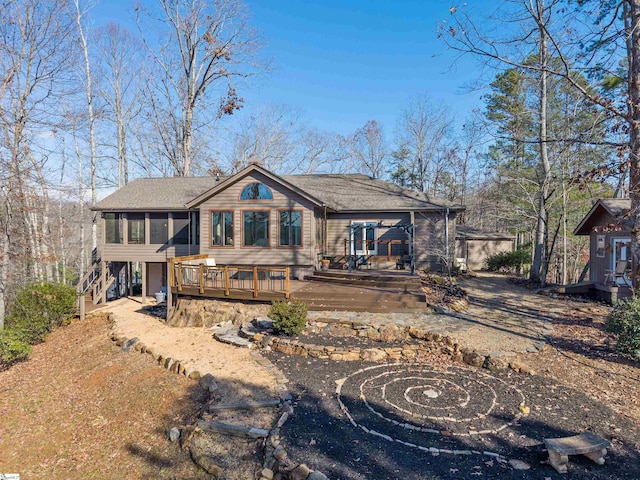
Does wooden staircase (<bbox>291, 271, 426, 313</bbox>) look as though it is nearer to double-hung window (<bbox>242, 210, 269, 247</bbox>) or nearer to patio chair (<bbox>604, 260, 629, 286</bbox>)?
double-hung window (<bbox>242, 210, 269, 247</bbox>)

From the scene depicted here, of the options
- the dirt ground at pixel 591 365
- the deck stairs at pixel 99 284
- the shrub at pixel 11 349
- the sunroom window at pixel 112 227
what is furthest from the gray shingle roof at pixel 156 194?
the dirt ground at pixel 591 365

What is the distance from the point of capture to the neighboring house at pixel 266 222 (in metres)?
13.7

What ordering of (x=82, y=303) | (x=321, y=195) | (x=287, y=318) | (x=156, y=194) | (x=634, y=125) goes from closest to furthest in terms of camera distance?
1. (x=634, y=125)
2. (x=287, y=318)
3. (x=82, y=303)
4. (x=156, y=194)
5. (x=321, y=195)

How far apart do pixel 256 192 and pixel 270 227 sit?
1509mm

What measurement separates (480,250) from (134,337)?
1926 cm

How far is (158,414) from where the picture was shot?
20.1 ft

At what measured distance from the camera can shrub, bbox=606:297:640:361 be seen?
21.0 ft

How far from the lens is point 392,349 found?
7.42m

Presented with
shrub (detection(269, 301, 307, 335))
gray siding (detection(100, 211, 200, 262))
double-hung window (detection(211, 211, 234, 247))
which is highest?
double-hung window (detection(211, 211, 234, 247))

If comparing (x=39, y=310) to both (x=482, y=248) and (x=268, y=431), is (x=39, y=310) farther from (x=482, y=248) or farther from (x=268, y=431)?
(x=482, y=248)

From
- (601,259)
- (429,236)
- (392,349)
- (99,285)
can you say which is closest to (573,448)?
(392,349)

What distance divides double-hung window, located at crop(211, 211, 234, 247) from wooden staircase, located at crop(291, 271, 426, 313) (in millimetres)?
3981

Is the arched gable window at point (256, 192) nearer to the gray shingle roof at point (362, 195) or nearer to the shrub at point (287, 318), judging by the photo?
the gray shingle roof at point (362, 195)

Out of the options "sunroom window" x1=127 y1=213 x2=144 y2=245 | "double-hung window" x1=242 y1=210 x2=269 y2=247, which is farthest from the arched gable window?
"sunroom window" x1=127 y1=213 x2=144 y2=245
